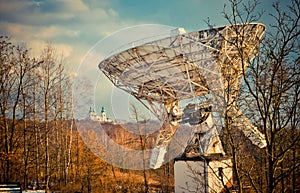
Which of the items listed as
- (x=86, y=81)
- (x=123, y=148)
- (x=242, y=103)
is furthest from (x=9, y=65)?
(x=123, y=148)


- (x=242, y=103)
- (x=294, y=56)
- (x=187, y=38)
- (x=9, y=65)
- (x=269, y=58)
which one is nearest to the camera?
(x=269, y=58)

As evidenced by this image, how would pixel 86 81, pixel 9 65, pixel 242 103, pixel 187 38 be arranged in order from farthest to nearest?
pixel 86 81, pixel 9 65, pixel 187 38, pixel 242 103

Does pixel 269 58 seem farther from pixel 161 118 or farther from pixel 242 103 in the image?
pixel 161 118

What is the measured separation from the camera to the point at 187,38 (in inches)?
463

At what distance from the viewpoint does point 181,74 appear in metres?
13.8

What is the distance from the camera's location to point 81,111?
76.9ft

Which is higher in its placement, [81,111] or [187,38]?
[187,38]

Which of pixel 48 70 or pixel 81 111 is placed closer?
pixel 48 70

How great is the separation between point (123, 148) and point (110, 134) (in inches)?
131

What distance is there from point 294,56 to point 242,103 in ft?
4.44

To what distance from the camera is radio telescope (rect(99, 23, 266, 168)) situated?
1161 centimetres

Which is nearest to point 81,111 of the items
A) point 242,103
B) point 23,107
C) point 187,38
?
point 23,107

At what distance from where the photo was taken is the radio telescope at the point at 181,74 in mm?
11609

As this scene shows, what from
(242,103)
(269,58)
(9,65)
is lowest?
(242,103)
